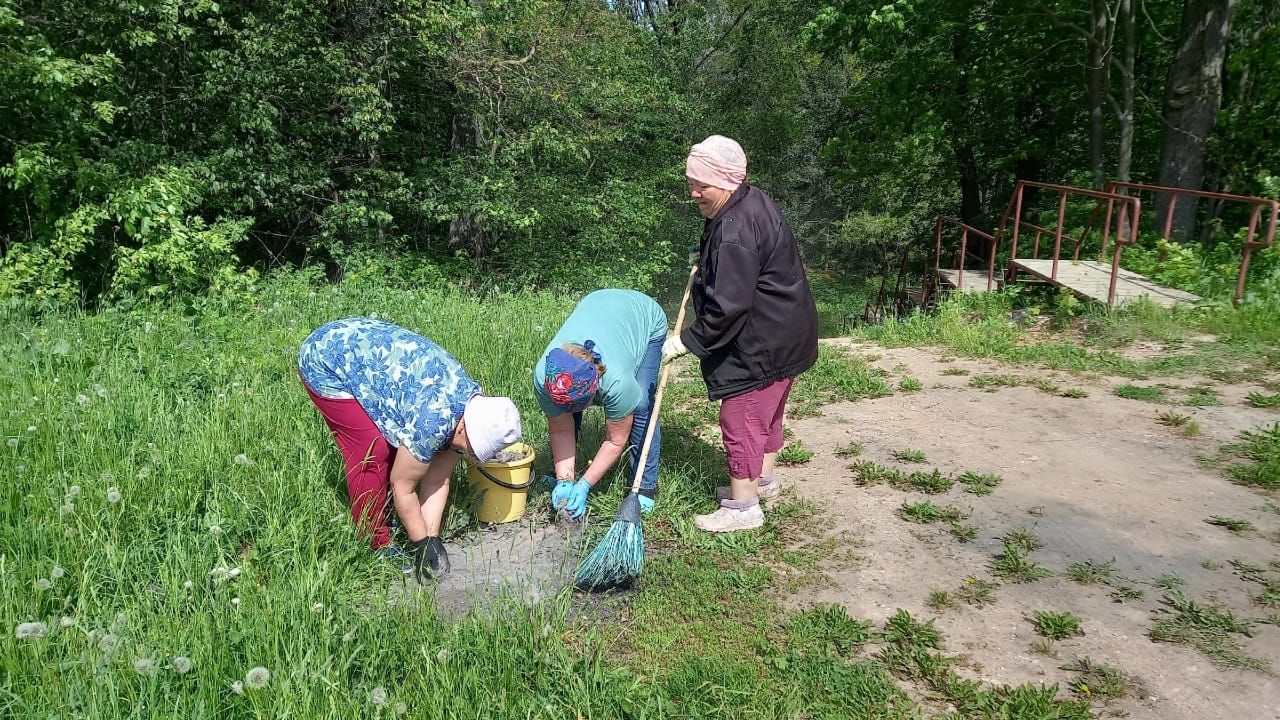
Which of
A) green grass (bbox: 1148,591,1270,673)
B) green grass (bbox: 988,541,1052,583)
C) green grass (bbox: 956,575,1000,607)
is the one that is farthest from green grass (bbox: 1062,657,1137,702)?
green grass (bbox: 988,541,1052,583)

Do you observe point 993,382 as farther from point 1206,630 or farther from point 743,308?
point 743,308

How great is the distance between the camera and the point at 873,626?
9.77ft

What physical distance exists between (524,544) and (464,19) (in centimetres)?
901

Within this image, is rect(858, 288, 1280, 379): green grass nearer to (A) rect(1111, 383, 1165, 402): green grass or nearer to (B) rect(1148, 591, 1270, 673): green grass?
(A) rect(1111, 383, 1165, 402): green grass

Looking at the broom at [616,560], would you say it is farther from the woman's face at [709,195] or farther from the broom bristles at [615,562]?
the woman's face at [709,195]

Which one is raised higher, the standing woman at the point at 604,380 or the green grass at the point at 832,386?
the standing woman at the point at 604,380

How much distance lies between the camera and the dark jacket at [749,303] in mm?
3326

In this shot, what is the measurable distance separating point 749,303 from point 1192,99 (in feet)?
29.4

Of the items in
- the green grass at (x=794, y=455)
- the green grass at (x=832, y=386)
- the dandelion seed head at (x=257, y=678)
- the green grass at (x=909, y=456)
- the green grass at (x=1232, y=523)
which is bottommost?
the green grass at (x=832, y=386)

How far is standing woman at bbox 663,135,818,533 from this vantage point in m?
3.32

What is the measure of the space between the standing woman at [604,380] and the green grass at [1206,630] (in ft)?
7.32

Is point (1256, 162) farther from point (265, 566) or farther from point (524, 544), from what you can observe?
point (265, 566)

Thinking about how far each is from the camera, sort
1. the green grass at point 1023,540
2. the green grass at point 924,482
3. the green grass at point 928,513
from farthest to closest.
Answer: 1. the green grass at point 924,482
2. the green grass at point 928,513
3. the green grass at point 1023,540

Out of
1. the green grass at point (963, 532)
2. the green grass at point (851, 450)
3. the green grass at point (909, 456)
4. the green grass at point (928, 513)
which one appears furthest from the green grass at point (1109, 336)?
the green grass at point (963, 532)
